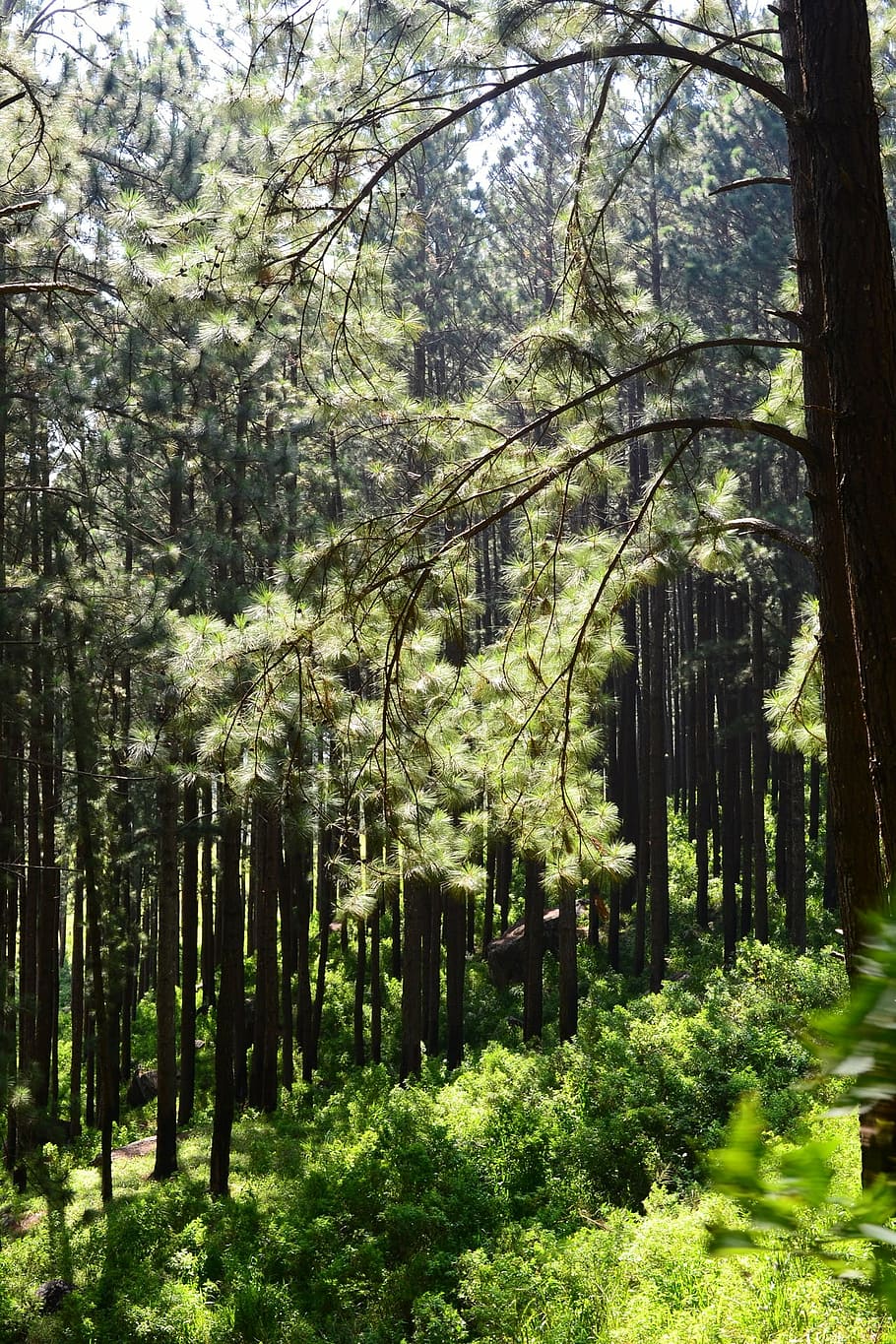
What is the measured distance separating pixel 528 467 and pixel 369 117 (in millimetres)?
1768

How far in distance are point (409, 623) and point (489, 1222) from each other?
19.2 feet

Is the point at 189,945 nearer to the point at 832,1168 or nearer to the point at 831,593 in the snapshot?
the point at 831,593

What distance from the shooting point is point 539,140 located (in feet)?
67.6

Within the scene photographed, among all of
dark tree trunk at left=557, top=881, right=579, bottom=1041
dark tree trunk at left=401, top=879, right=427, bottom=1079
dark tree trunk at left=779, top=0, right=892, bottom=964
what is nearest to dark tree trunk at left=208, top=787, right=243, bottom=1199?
dark tree trunk at left=401, top=879, right=427, bottom=1079

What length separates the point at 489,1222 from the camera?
26.8 ft

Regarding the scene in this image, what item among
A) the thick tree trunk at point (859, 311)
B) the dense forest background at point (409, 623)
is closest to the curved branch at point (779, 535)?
the dense forest background at point (409, 623)

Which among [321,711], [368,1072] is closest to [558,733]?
[321,711]

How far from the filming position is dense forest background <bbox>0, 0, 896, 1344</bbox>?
4.54 metres

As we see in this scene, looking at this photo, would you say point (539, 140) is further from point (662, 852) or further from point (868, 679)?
point (868, 679)

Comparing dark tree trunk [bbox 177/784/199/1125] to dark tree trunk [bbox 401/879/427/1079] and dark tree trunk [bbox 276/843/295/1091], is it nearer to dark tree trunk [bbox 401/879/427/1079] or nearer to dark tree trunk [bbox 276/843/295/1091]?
dark tree trunk [bbox 276/843/295/1091]

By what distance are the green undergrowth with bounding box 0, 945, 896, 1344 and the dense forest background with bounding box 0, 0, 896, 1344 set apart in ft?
0.15

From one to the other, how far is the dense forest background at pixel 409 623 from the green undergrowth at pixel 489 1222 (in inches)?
1.8

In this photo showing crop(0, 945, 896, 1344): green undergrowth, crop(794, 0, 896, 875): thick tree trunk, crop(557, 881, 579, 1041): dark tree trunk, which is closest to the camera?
crop(794, 0, 896, 875): thick tree trunk

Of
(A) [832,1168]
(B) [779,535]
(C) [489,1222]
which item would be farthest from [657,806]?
(A) [832,1168]
